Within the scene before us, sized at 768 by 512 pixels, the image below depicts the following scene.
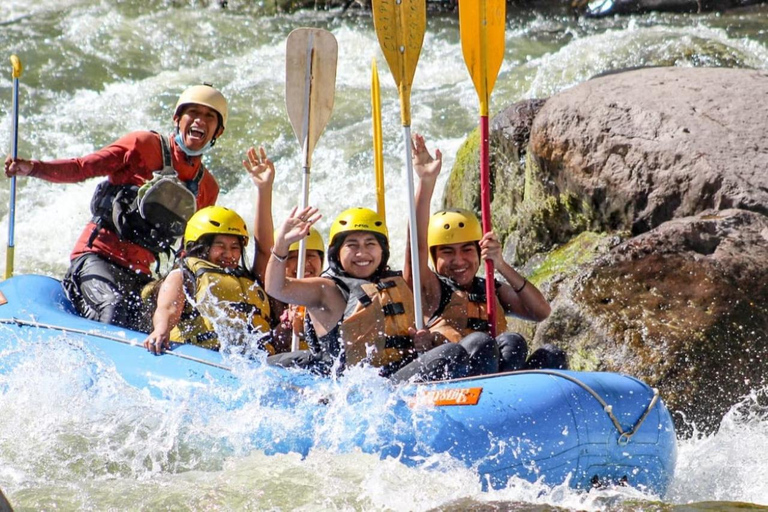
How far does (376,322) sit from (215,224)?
115cm

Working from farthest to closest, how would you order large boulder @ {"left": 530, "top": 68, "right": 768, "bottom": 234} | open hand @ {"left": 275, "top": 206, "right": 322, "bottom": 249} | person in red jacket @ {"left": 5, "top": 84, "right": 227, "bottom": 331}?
large boulder @ {"left": 530, "top": 68, "right": 768, "bottom": 234} → person in red jacket @ {"left": 5, "top": 84, "right": 227, "bottom": 331} → open hand @ {"left": 275, "top": 206, "right": 322, "bottom": 249}

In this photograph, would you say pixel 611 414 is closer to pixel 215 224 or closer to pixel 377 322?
pixel 377 322

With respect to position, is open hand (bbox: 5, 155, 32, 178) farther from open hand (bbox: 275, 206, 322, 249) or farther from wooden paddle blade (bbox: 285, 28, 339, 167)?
open hand (bbox: 275, 206, 322, 249)

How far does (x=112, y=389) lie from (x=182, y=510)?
0.92 meters

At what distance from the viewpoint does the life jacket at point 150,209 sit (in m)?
5.58

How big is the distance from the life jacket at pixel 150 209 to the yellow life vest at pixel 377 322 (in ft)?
4.29

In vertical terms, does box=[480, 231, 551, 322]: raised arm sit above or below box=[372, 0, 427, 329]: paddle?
below

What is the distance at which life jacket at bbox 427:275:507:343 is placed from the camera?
5.04 meters

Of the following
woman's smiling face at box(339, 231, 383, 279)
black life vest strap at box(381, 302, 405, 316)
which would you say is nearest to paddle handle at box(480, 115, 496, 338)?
black life vest strap at box(381, 302, 405, 316)

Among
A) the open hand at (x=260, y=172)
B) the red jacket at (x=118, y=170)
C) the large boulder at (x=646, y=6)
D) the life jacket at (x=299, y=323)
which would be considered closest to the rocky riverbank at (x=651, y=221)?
the life jacket at (x=299, y=323)

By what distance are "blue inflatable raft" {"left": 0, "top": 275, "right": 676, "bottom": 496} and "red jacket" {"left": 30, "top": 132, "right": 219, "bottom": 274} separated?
4.87 feet

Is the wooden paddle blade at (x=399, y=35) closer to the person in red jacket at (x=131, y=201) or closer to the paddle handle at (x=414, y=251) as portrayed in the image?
the paddle handle at (x=414, y=251)

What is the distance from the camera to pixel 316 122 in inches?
236

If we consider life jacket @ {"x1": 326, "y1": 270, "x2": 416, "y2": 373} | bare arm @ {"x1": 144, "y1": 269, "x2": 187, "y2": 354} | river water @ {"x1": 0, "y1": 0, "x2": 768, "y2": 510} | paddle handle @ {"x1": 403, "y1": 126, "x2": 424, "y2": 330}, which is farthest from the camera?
bare arm @ {"x1": 144, "y1": 269, "x2": 187, "y2": 354}
